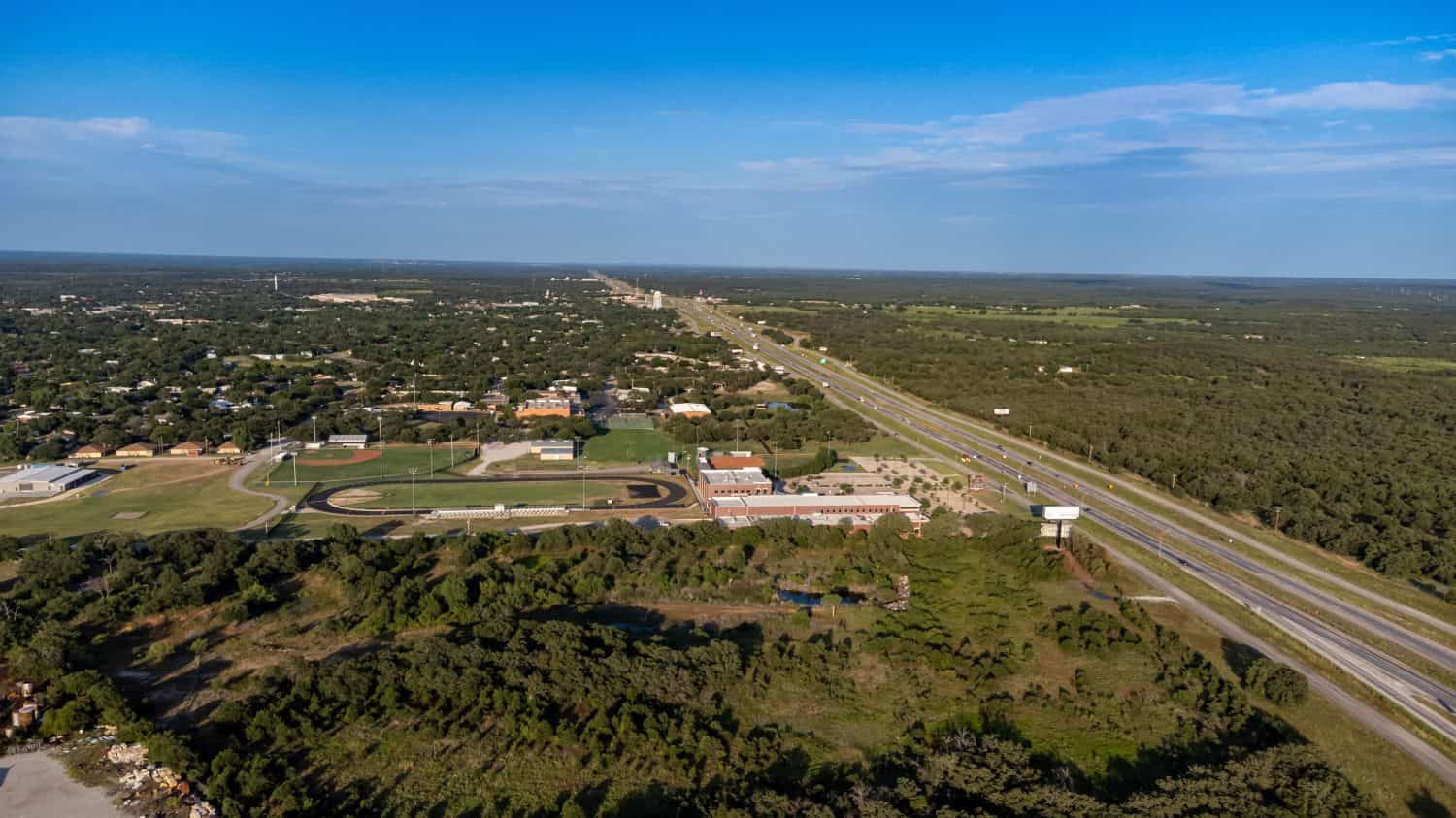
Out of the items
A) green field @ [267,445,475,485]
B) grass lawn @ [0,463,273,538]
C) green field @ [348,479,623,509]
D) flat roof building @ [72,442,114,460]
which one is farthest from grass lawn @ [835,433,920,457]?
flat roof building @ [72,442,114,460]

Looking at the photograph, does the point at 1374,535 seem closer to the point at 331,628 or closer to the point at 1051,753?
the point at 1051,753

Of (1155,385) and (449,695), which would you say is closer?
(449,695)

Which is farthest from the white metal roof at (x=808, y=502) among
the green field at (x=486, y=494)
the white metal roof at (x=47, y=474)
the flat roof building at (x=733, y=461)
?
the white metal roof at (x=47, y=474)

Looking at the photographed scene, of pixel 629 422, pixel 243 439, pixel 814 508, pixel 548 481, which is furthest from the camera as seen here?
pixel 629 422

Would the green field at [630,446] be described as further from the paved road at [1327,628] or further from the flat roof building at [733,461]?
the paved road at [1327,628]

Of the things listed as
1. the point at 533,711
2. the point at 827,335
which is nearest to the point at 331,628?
the point at 533,711

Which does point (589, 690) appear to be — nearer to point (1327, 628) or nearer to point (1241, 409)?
point (1327, 628)

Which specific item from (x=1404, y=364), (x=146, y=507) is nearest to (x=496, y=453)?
(x=146, y=507)
